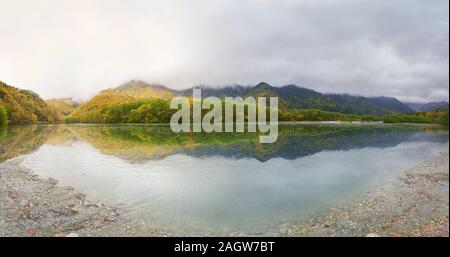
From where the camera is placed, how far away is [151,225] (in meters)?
6.64

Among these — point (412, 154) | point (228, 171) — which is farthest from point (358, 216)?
point (412, 154)

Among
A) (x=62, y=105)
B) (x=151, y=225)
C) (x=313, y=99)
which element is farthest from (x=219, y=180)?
(x=313, y=99)

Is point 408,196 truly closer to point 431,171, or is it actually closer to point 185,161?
point 431,171

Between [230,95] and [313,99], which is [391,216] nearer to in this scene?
[230,95]

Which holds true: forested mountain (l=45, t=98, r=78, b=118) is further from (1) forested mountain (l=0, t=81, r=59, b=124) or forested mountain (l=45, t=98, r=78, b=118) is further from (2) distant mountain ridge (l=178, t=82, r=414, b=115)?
(2) distant mountain ridge (l=178, t=82, r=414, b=115)

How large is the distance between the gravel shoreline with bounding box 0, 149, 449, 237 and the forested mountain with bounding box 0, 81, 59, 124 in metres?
35.2

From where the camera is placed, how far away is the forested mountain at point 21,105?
39844 millimetres

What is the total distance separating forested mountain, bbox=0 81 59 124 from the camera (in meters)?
39.8

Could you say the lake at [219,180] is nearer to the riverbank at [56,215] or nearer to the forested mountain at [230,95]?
the riverbank at [56,215]

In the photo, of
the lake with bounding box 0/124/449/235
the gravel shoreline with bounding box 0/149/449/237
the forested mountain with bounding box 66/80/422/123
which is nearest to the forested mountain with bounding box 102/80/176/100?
the forested mountain with bounding box 66/80/422/123

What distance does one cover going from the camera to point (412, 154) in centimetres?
1733

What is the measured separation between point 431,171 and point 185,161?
8.71 m

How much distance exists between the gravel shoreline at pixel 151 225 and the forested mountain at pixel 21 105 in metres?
35.2

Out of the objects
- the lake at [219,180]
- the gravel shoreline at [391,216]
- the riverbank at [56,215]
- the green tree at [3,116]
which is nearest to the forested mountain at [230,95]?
the green tree at [3,116]
